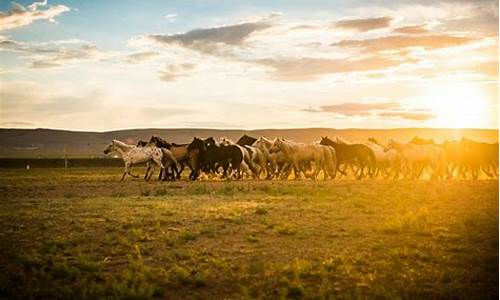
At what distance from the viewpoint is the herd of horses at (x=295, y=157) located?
105 feet

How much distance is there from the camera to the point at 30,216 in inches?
584

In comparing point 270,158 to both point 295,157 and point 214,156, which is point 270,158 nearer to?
point 295,157

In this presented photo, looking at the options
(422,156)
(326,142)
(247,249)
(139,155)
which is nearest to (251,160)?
(326,142)

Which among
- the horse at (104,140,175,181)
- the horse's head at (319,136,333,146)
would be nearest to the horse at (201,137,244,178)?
the horse at (104,140,175,181)

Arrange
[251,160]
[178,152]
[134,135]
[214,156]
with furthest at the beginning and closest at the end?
[134,135] → [251,160] → [178,152] → [214,156]

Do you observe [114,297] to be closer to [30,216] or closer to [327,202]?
[30,216]

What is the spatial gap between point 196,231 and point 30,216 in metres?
4.99

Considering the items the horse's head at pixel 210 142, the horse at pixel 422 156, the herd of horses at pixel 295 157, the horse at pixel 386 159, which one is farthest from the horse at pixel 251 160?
the horse at pixel 422 156

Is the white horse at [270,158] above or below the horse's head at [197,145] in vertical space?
below

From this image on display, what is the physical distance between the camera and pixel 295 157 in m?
34.0

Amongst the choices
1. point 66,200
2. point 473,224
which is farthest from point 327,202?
point 66,200

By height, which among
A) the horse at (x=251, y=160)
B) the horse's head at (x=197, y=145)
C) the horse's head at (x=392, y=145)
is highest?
the horse's head at (x=392, y=145)

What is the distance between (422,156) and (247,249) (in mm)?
26933

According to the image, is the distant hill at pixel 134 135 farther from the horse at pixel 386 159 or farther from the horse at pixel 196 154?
the horse at pixel 196 154
